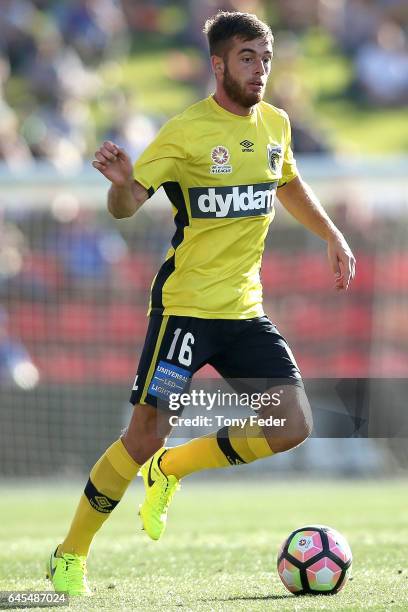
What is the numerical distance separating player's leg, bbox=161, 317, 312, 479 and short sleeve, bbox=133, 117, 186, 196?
84 cm

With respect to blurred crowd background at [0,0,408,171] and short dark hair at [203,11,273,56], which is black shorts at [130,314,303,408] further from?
blurred crowd background at [0,0,408,171]

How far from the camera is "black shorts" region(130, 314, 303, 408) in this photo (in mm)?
6285

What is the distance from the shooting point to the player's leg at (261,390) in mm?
6301

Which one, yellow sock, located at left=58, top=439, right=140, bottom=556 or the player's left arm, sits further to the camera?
the player's left arm

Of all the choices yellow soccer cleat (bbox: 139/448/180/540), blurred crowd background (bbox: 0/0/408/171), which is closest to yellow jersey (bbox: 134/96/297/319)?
yellow soccer cleat (bbox: 139/448/180/540)

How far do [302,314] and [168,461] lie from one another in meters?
8.43

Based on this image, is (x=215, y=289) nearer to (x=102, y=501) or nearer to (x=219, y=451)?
(x=219, y=451)

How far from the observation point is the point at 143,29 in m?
23.2

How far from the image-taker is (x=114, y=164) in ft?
19.2

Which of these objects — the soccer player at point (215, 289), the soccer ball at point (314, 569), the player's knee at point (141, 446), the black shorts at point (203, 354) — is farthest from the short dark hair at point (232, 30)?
the soccer ball at point (314, 569)

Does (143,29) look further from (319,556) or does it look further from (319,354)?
(319,556)

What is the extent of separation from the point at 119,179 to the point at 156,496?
1.77 metres

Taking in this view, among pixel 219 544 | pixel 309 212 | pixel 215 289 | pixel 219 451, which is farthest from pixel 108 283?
pixel 215 289

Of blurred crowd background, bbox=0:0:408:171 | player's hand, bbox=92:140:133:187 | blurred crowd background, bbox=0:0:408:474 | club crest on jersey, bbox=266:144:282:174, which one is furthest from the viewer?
blurred crowd background, bbox=0:0:408:171
